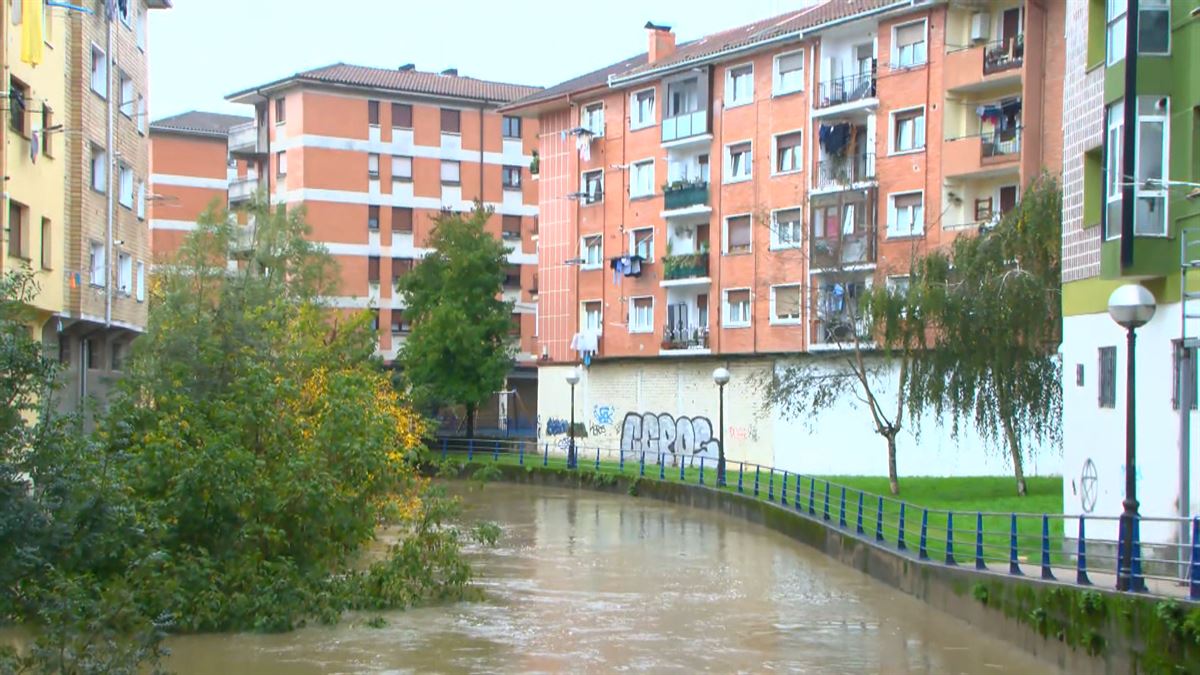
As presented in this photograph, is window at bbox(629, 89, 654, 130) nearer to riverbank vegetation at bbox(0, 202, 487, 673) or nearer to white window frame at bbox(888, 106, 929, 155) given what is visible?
white window frame at bbox(888, 106, 929, 155)

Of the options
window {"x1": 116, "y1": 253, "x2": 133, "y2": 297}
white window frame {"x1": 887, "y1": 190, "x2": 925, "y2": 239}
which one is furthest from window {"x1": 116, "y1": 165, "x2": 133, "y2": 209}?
white window frame {"x1": 887, "y1": 190, "x2": 925, "y2": 239}

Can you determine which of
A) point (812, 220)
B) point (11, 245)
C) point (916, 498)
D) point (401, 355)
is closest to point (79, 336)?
point (11, 245)

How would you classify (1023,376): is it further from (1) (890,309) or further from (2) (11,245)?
(2) (11,245)

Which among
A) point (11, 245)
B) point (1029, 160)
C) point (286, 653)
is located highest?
point (1029, 160)

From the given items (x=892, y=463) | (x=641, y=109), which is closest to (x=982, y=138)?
(x=892, y=463)

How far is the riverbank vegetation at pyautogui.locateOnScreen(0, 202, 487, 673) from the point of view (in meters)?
12.5

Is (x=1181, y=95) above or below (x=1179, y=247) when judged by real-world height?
above

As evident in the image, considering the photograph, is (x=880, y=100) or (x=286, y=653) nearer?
(x=286, y=653)

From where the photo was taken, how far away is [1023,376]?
3356cm

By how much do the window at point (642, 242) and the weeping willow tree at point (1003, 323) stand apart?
2154 cm

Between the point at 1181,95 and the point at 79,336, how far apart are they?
80.7ft

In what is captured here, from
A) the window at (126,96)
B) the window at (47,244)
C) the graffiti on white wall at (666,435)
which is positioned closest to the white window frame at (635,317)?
the graffiti on white wall at (666,435)

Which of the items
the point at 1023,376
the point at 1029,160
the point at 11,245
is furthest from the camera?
the point at 1029,160

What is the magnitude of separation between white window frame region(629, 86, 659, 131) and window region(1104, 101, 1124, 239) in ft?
114
